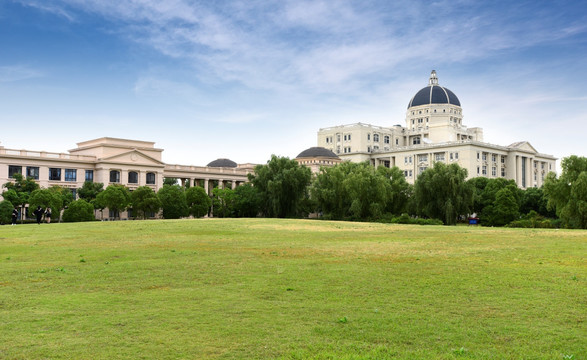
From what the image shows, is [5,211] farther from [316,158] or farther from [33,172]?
[316,158]

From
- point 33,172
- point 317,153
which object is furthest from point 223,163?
point 33,172

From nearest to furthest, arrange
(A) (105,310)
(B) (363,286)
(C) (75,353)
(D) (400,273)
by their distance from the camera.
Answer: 1. (C) (75,353)
2. (A) (105,310)
3. (B) (363,286)
4. (D) (400,273)

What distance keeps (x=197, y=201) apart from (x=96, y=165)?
86.0 feet

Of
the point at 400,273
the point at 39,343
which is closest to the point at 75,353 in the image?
the point at 39,343

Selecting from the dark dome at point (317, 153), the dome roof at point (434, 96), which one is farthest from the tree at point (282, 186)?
the dome roof at point (434, 96)

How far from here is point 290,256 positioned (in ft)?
80.3

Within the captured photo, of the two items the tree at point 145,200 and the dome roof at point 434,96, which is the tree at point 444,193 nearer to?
the tree at point 145,200

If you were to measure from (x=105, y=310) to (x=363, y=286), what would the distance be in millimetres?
7574

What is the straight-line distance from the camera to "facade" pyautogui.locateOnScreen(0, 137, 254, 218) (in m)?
94.9

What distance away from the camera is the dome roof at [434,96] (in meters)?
157

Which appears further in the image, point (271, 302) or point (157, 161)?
point (157, 161)

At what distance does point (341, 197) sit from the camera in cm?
8194

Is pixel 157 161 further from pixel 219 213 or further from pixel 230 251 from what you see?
pixel 230 251

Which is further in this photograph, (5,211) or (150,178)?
(150,178)
